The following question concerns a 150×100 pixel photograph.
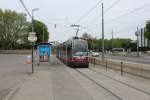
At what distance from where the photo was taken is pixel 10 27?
128m

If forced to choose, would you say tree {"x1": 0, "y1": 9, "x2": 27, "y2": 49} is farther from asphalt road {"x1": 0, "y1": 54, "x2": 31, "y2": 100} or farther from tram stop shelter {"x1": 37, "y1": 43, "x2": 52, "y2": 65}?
asphalt road {"x1": 0, "y1": 54, "x2": 31, "y2": 100}

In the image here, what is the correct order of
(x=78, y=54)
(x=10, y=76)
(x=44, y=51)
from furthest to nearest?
1. (x=44, y=51)
2. (x=78, y=54)
3. (x=10, y=76)

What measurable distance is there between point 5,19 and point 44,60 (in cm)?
8362

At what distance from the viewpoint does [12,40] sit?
132 m

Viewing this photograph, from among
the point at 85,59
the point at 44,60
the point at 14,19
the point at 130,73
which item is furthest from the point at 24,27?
the point at 130,73

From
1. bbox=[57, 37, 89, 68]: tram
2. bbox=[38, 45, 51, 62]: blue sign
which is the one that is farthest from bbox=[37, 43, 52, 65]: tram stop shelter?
bbox=[57, 37, 89, 68]: tram

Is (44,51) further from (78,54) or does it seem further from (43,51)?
(78,54)

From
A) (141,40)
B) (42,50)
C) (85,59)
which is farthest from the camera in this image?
(141,40)

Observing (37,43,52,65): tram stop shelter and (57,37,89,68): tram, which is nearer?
(57,37,89,68): tram

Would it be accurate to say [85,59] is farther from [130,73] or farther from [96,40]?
[96,40]

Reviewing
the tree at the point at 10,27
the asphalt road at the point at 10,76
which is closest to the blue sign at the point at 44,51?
the asphalt road at the point at 10,76

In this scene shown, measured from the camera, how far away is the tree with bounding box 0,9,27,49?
12779 centimetres

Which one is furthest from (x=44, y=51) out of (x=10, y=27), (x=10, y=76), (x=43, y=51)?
(x=10, y=27)

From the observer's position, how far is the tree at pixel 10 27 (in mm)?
127787
